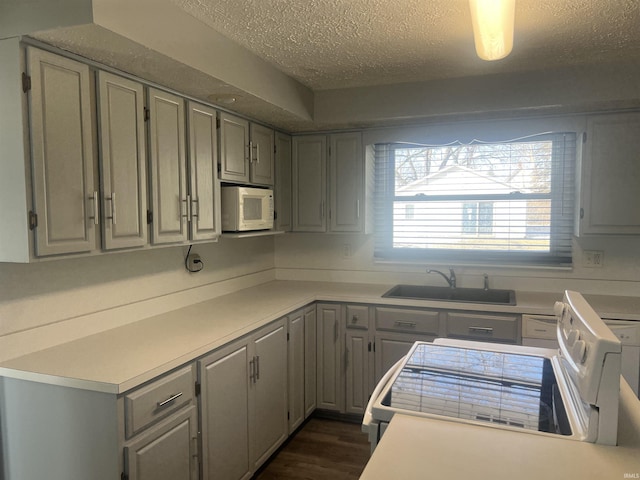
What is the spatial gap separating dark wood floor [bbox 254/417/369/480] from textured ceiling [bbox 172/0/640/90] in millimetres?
2306

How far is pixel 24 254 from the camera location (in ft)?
5.42

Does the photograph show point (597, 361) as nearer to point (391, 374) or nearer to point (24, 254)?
point (391, 374)

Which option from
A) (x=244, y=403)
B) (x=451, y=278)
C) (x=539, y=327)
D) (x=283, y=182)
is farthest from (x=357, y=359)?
(x=283, y=182)

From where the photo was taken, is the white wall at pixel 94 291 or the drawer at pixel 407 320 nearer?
the white wall at pixel 94 291

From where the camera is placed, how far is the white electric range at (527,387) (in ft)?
3.50

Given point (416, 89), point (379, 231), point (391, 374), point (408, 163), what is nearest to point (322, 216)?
point (379, 231)

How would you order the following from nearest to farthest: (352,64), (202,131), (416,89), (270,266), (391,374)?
1. (391,374)
2. (202,131)
3. (352,64)
4. (416,89)
5. (270,266)

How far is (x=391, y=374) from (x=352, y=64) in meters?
1.87

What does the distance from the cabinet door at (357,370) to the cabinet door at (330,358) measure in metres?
0.05

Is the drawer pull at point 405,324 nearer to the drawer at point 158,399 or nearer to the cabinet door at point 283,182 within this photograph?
the cabinet door at point 283,182

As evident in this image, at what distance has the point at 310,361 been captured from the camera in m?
3.22

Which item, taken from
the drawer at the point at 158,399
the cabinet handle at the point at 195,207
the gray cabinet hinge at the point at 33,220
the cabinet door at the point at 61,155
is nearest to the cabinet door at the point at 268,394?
the drawer at the point at 158,399

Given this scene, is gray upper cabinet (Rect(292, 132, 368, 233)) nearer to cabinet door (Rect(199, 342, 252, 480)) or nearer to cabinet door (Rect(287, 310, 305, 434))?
cabinet door (Rect(287, 310, 305, 434))

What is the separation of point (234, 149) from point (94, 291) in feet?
3.69
